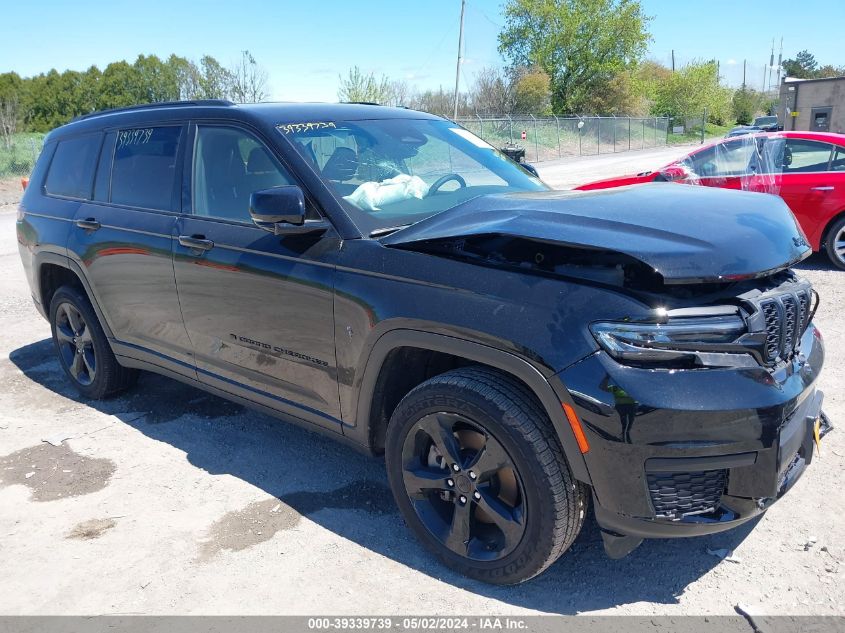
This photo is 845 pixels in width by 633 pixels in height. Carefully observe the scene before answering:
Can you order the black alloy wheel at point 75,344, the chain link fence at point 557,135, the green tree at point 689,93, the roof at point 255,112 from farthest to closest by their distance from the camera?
the green tree at point 689,93
the chain link fence at point 557,135
the black alloy wheel at point 75,344
the roof at point 255,112

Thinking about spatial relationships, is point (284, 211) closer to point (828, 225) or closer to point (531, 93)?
point (828, 225)

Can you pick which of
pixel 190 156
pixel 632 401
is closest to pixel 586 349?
pixel 632 401

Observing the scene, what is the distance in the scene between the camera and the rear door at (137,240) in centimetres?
402

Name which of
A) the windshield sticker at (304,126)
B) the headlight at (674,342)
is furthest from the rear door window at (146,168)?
the headlight at (674,342)

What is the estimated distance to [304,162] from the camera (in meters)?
3.37

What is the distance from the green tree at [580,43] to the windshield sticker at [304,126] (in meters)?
63.3

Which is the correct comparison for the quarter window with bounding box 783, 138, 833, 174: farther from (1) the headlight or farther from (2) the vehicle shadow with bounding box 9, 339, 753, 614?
(1) the headlight

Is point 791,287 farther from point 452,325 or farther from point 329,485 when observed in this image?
point 329,485

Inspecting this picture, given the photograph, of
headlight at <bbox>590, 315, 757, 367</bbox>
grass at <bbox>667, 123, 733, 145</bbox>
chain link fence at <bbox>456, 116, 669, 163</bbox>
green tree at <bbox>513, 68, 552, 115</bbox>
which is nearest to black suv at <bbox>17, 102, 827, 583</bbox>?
headlight at <bbox>590, 315, 757, 367</bbox>

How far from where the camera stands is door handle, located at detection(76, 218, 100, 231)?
4.47m

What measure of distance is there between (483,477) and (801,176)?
7239mm

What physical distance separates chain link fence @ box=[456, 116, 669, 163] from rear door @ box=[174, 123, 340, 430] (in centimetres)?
3130

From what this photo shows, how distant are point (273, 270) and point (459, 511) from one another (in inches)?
55.4

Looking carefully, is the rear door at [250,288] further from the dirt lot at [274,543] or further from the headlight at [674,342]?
the headlight at [674,342]
